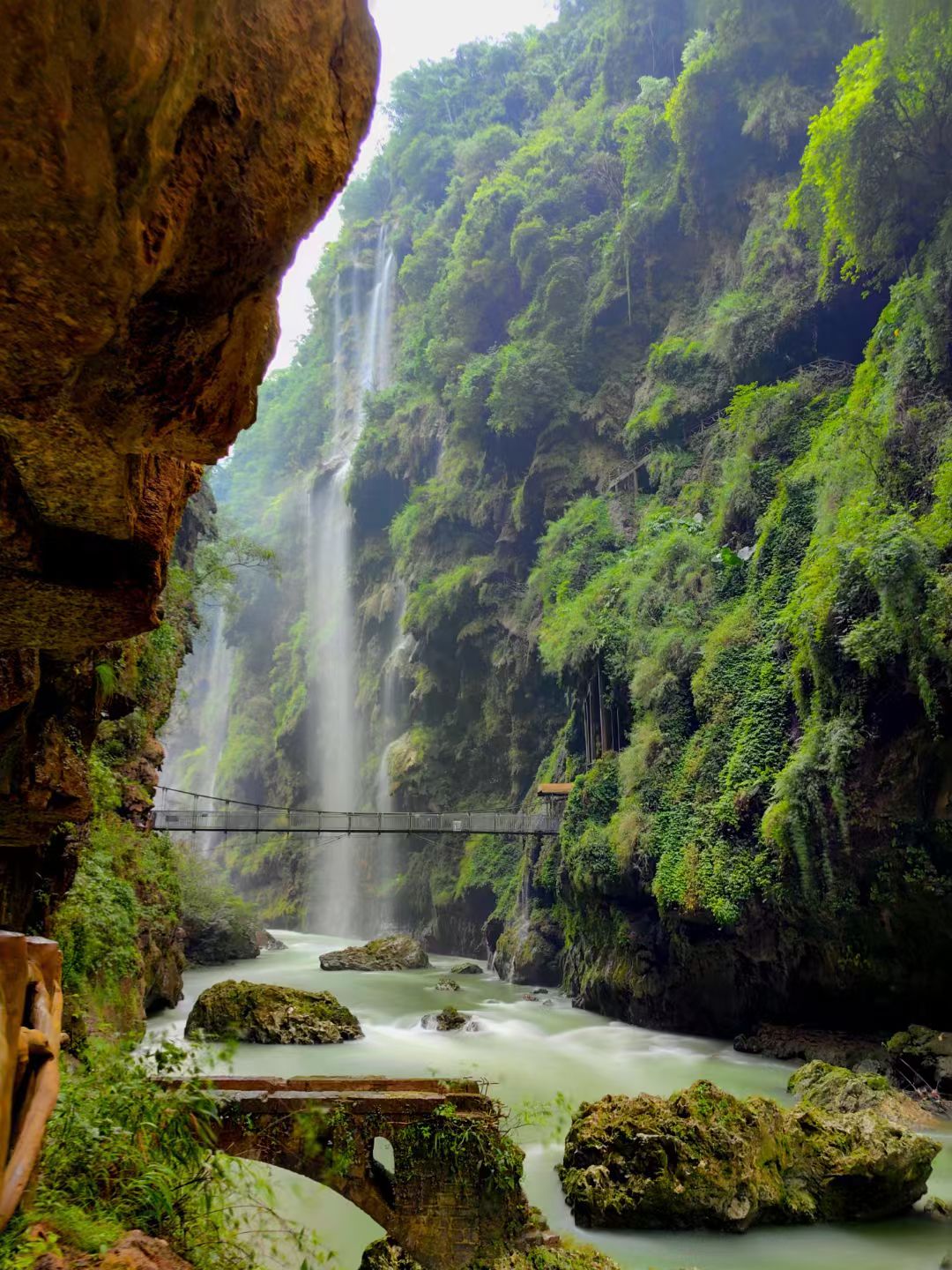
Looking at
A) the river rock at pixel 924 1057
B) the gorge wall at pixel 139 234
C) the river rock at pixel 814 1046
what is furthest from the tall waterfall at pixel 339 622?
the gorge wall at pixel 139 234

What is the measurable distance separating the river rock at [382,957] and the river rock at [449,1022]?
8730 mm

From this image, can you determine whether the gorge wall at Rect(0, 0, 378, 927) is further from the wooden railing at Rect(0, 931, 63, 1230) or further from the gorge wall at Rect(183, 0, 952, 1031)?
the gorge wall at Rect(183, 0, 952, 1031)

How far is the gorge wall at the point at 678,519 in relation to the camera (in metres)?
12.3

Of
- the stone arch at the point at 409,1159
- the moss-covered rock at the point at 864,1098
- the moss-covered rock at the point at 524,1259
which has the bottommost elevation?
the moss-covered rock at the point at 524,1259

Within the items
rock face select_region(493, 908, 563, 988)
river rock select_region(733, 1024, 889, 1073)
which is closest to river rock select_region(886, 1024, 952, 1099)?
river rock select_region(733, 1024, 889, 1073)

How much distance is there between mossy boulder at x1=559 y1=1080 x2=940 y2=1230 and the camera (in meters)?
7.46

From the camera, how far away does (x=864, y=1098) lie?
31.0 feet

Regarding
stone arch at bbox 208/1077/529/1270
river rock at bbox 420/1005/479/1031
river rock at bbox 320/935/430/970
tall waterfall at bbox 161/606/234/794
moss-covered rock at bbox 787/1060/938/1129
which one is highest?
tall waterfall at bbox 161/606/234/794

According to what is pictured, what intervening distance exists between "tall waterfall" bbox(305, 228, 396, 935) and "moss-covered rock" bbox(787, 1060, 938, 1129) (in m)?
29.3

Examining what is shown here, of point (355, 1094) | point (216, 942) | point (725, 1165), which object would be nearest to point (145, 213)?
point (355, 1094)

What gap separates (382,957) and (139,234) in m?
25.3

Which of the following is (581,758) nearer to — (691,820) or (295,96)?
(691,820)

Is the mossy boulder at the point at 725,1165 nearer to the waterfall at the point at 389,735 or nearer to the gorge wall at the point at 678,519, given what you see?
the gorge wall at the point at 678,519

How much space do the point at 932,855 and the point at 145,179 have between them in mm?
12145
